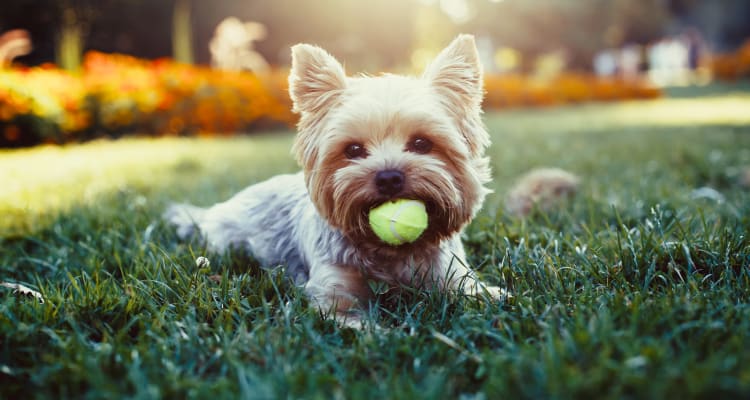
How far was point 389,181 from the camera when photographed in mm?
2850

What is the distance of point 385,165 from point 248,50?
2306 centimetres

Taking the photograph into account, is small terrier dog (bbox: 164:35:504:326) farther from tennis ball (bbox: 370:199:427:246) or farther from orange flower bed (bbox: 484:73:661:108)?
orange flower bed (bbox: 484:73:661:108)

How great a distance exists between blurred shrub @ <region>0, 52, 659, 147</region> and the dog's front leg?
1028 centimetres

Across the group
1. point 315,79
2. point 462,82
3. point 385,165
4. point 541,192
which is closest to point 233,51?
point 541,192

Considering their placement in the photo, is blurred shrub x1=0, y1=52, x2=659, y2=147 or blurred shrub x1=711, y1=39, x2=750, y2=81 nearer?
Answer: blurred shrub x1=0, y1=52, x2=659, y2=147

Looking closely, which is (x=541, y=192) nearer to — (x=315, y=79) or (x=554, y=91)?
(x=315, y=79)

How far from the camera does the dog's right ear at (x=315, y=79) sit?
3.23 meters

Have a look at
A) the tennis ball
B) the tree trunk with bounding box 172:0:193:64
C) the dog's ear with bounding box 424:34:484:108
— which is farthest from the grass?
the tree trunk with bounding box 172:0:193:64

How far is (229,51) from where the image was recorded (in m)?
17.1

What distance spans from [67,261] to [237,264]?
109cm

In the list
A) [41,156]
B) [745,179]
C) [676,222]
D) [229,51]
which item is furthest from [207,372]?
[229,51]

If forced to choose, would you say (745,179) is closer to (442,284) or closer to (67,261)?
(442,284)

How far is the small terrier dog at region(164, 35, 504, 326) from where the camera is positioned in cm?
293

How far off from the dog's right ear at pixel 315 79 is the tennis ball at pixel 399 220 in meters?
0.77
